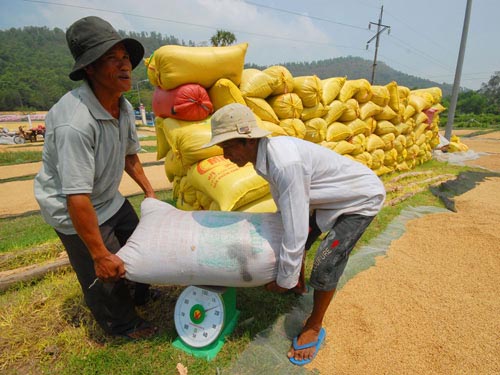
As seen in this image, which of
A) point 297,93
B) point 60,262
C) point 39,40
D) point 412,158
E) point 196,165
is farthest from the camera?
point 39,40

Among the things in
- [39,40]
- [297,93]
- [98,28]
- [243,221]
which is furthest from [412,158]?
[39,40]

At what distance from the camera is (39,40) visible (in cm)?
9638

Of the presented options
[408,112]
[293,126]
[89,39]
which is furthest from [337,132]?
[89,39]

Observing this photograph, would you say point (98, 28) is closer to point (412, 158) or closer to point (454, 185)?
point (454, 185)

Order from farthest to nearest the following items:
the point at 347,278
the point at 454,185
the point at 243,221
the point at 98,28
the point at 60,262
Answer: the point at 454,185, the point at 60,262, the point at 347,278, the point at 243,221, the point at 98,28

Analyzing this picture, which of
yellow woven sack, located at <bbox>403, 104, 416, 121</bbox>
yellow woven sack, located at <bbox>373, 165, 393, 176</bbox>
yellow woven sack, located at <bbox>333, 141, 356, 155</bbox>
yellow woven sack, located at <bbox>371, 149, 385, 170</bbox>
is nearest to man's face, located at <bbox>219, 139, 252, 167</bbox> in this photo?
yellow woven sack, located at <bbox>333, 141, 356, 155</bbox>

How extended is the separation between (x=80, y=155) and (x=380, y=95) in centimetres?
519

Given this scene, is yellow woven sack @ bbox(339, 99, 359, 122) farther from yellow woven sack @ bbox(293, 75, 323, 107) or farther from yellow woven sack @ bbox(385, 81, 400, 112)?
yellow woven sack @ bbox(385, 81, 400, 112)

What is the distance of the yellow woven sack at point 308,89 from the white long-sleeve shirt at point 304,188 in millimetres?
2418

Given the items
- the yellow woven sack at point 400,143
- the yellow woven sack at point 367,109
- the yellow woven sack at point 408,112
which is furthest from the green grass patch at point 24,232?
the yellow woven sack at point 408,112

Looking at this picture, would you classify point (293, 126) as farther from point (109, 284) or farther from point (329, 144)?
point (109, 284)

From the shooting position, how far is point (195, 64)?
2.85m

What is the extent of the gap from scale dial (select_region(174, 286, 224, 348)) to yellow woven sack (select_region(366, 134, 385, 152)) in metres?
4.46

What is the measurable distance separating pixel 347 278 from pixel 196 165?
1824 mm
